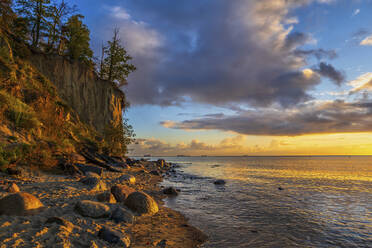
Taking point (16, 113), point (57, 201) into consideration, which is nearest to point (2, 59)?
point (16, 113)

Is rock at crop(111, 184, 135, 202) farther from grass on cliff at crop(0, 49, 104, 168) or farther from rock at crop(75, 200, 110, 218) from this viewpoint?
grass on cliff at crop(0, 49, 104, 168)

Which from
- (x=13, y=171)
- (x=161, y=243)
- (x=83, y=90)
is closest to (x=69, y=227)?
(x=161, y=243)

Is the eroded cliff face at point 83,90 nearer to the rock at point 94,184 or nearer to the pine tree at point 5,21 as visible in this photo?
the pine tree at point 5,21

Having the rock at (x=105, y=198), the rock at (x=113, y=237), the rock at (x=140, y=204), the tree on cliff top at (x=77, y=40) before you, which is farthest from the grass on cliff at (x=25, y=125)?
the tree on cliff top at (x=77, y=40)

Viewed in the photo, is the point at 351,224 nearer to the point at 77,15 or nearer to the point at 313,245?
the point at 313,245

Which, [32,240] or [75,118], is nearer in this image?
[32,240]

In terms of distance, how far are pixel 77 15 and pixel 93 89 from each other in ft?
41.3

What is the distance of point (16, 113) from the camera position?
1057 centimetres

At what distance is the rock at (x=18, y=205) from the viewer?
181 inches

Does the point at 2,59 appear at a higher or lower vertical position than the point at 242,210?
higher

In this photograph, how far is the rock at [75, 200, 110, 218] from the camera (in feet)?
18.7

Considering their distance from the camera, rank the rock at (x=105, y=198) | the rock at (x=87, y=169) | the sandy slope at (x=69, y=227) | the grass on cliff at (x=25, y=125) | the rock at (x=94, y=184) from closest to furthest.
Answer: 1. the sandy slope at (x=69, y=227)
2. the rock at (x=105, y=198)
3. the rock at (x=94, y=184)
4. the grass on cliff at (x=25, y=125)
5. the rock at (x=87, y=169)

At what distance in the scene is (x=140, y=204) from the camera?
761 cm

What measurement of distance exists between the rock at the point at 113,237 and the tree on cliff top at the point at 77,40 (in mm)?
28835
